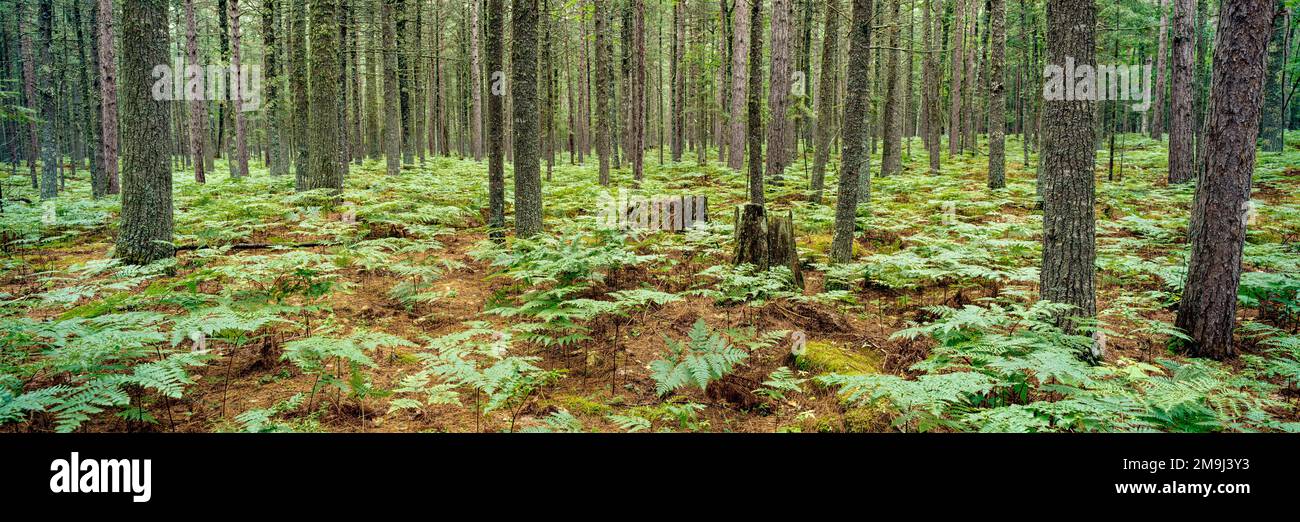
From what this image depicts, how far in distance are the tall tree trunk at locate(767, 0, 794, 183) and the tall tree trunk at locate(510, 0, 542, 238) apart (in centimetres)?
783

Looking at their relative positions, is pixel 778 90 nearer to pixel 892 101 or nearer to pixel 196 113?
pixel 892 101

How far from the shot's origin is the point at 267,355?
4.99m

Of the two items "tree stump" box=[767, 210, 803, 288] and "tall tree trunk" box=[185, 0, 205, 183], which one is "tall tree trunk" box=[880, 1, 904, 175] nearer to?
"tree stump" box=[767, 210, 803, 288]

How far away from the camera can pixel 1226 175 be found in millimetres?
5352

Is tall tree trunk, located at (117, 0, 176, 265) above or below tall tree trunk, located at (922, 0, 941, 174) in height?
below

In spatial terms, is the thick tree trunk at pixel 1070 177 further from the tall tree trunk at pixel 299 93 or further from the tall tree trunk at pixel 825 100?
the tall tree trunk at pixel 299 93

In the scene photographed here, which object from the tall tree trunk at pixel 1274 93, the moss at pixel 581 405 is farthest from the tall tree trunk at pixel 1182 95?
the moss at pixel 581 405

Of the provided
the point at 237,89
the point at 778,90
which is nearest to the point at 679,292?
the point at 778,90

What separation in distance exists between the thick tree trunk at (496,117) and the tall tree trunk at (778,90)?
7689 millimetres

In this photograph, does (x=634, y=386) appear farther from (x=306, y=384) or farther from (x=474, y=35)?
(x=474, y=35)

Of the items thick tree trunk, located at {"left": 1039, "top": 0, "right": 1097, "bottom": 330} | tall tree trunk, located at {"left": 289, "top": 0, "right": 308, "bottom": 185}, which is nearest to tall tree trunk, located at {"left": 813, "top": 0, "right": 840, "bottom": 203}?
thick tree trunk, located at {"left": 1039, "top": 0, "right": 1097, "bottom": 330}

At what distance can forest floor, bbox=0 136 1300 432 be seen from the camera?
3662mm

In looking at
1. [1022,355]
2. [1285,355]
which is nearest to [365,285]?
[1022,355]

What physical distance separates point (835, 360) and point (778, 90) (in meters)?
12.2
